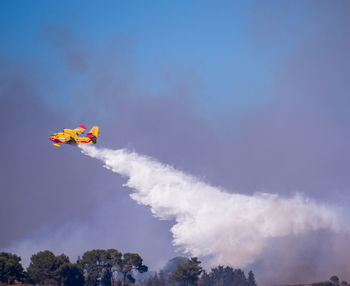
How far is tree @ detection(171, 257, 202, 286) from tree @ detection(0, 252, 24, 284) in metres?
44.3

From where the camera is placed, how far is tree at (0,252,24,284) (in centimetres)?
11131

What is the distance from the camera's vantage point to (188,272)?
424 ft

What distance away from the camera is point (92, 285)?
125812 mm

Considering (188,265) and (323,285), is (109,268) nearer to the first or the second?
(188,265)

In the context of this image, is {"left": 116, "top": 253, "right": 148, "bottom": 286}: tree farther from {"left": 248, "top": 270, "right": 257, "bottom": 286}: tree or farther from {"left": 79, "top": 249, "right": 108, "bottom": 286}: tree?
{"left": 248, "top": 270, "right": 257, "bottom": 286}: tree

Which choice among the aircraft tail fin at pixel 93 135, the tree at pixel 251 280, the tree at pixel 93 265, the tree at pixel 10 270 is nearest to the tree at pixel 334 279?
the tree at pixel 251 280

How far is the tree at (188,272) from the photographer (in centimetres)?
12938

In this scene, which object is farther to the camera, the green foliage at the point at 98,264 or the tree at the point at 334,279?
the tree at the point at 334,279

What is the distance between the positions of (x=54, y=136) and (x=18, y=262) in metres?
40.7

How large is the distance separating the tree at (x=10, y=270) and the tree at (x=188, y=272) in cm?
4430

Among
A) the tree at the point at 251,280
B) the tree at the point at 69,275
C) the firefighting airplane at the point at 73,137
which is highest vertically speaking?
the firefighting airplane at the point at 73,137

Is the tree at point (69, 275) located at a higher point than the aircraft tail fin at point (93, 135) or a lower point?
lower

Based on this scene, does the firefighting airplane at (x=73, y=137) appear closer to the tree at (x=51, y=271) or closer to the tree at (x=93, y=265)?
the tree at (x=51, y=271)

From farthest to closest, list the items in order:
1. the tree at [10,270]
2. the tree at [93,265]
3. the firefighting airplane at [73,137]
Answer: the tree at [93,265] < the tree at [10,270] < the firefighting airplane at [73,137]
